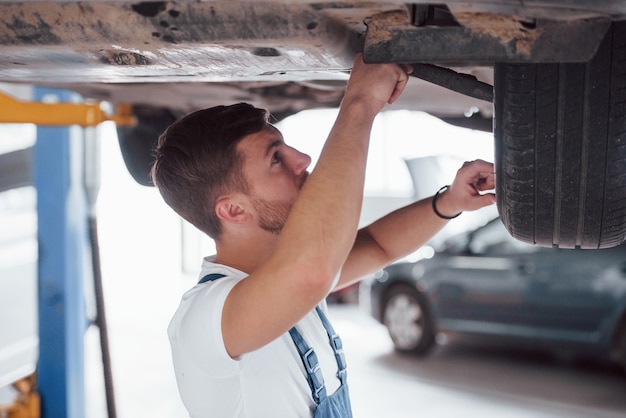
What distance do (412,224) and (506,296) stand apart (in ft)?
11.2

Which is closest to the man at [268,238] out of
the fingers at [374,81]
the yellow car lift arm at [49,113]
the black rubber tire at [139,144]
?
the fingers at [374,81]

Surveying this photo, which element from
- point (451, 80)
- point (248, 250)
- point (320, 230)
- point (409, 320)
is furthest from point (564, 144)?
point (409, 320)

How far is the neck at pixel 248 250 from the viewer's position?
1.41m

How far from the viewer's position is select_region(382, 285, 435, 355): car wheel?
5.30 m

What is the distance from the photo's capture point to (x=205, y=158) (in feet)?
4.40

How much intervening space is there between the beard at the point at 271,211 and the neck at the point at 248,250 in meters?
0.03

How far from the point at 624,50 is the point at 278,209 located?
0.66 metres

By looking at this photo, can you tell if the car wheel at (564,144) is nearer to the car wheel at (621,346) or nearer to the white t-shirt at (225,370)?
the white t-shirt at (225,370)

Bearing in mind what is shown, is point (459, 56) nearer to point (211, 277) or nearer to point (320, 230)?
point (320, 230)

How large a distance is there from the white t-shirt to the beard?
0.11 m

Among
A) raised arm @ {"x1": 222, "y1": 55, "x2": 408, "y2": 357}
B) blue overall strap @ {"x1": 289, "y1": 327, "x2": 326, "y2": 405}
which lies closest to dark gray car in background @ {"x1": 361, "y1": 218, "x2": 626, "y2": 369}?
blue overall strap @ {"x1": 289, "y1": 327, "x2": 326, "y2": 405}

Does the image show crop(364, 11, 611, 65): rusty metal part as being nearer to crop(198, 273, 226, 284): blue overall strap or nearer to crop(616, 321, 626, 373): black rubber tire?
crop(198, 273, 226, 284): blue overall strap

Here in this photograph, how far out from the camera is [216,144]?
52.6 inches

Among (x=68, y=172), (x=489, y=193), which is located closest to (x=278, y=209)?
(x=489, y=193)
